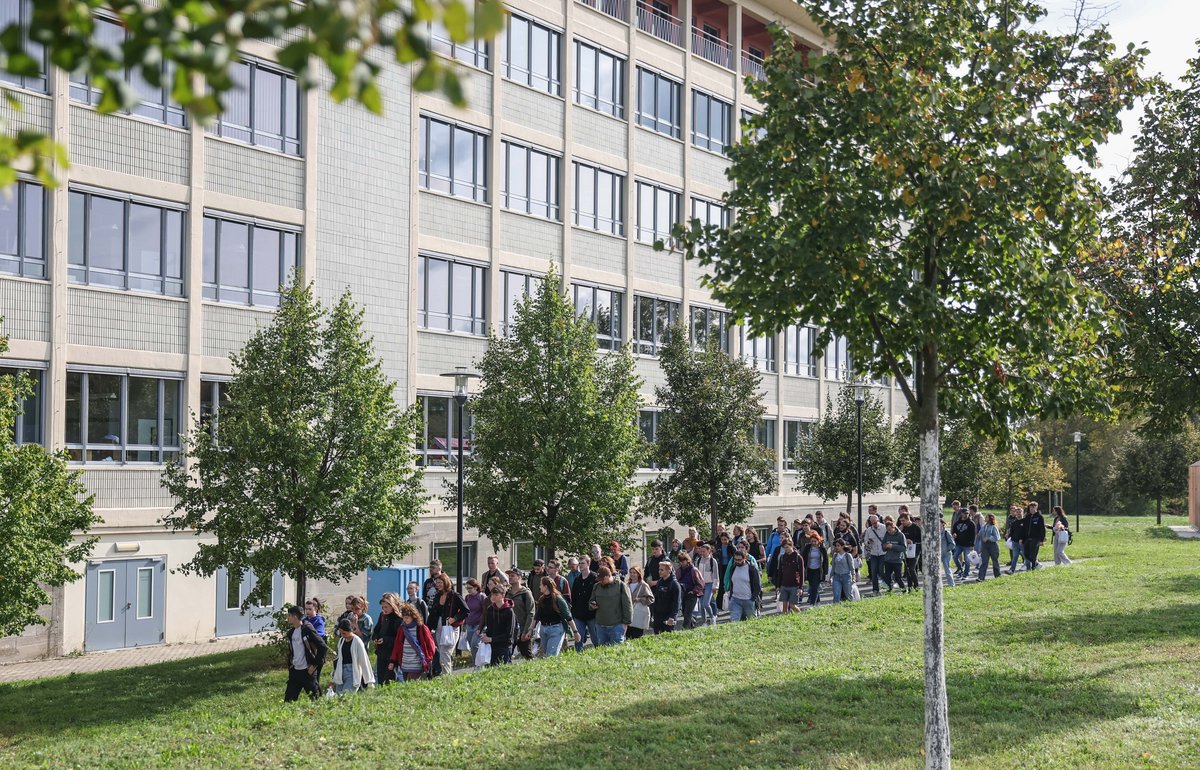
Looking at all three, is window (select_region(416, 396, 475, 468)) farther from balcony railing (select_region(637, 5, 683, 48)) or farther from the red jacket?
balcony railing (select_region(637, 5, 683, 48))

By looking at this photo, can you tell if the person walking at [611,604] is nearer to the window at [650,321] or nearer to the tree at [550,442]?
the tree at [550,442]

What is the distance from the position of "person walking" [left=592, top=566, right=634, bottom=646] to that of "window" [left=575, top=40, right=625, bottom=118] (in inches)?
838

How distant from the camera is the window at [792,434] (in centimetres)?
4734

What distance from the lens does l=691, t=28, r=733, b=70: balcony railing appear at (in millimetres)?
42906

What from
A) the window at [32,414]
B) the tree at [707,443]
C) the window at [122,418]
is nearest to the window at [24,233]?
the window at [32,414]

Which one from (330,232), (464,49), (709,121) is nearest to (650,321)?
(709,121)

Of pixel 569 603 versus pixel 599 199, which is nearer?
pixel 569 603

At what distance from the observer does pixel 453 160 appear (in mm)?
32781

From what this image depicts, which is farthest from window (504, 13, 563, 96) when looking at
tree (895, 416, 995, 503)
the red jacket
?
the red jacket

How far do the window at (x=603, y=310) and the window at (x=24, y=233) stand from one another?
639 inches

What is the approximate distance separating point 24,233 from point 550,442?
1116 cm

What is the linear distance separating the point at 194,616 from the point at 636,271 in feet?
60.4

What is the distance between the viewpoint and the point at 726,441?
33.7 m

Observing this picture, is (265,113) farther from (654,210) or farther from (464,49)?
(654,210)
